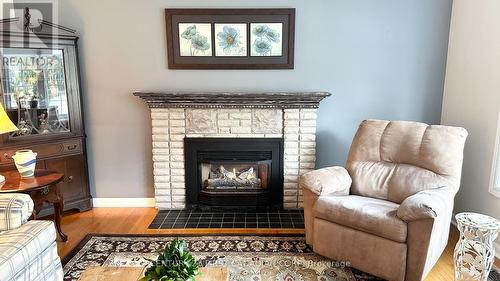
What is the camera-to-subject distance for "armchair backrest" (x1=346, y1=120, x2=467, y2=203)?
2.45 m

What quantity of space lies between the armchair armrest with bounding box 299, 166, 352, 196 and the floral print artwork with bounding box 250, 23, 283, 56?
133cm

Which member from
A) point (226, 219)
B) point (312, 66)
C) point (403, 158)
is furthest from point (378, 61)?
point (226, 219)

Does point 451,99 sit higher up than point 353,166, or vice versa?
point 451,99

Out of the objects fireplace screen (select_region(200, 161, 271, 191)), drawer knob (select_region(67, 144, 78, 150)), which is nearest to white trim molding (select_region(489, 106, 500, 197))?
fireplace screen (select_region(200, 161, 271, 191))

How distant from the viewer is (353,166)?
2.80m

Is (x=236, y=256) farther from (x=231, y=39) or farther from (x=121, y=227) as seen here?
(x=231, y=39)

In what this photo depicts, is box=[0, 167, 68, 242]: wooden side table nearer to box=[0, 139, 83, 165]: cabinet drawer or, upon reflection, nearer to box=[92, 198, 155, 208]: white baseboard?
box=[0, 139, 83, 165]: cabinet drawer

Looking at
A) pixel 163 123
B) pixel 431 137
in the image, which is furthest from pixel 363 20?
pixel 163 123

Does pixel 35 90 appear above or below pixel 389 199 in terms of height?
above

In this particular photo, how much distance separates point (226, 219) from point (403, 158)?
1713 millimetres

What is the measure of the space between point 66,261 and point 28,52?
6.26ft

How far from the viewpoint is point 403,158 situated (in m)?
2.65

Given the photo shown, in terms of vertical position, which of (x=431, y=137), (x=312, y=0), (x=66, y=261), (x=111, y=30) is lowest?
(x=66, y=261)

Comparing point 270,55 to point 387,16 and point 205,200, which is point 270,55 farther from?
point 205,200
